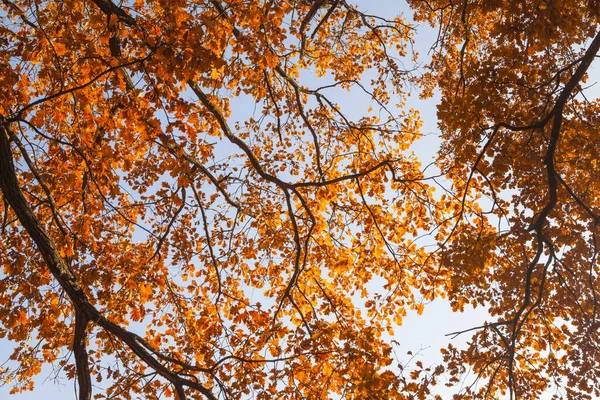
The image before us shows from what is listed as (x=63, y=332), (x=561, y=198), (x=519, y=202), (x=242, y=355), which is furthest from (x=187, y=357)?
(x=561, y=198)

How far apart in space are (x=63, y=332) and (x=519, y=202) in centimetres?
762

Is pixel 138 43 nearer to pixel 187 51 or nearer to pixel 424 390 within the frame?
pixel 187 51

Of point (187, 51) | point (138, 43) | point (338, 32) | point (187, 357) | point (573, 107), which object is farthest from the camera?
point (338, 32)

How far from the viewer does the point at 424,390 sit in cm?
613

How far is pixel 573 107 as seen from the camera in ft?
21.9

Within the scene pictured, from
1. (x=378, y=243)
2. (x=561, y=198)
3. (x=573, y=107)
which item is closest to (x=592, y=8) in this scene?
(x=573, y=107)

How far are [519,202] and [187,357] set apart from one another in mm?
5800

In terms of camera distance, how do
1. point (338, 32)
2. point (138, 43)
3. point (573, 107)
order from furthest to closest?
point (338, 32), point (573, 107), point (138, 43)

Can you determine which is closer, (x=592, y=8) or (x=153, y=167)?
(x=592, y=8)

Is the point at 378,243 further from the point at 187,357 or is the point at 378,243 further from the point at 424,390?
the point at 187,357

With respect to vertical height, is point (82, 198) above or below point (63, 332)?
above

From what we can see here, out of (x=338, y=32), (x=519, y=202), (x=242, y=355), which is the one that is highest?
(x=338, y=32)

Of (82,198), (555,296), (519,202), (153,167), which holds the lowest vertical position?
(555,296)

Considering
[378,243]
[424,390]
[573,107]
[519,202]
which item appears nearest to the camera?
[424,390]
